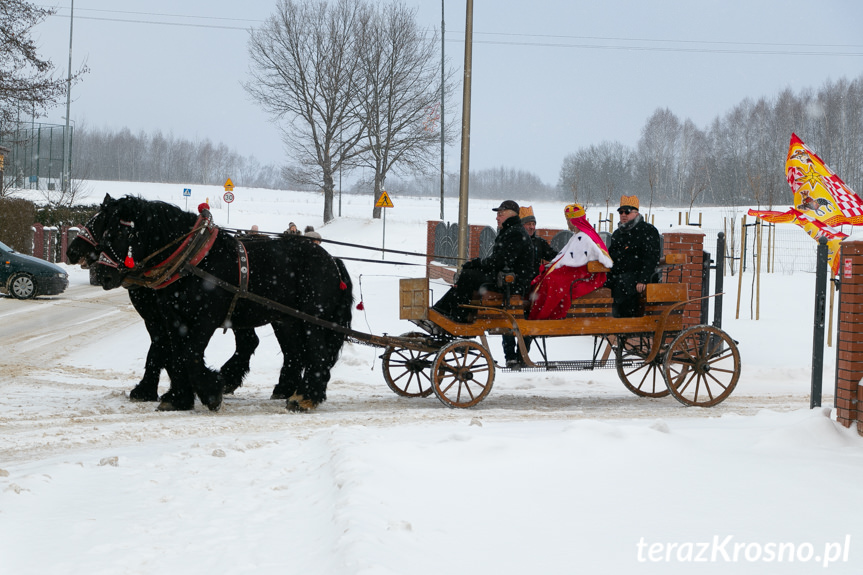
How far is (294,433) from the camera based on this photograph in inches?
225

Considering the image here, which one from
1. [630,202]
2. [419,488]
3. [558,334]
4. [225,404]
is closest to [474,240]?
[630,202]

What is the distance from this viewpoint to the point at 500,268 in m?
7.55

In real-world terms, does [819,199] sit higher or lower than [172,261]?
higher

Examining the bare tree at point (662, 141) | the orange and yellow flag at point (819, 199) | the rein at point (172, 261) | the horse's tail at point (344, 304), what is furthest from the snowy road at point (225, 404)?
the bare tree at point (662, 141)

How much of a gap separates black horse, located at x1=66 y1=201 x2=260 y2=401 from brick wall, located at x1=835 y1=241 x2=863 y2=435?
195 inches

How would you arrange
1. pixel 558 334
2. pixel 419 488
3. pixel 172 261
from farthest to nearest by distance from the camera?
pixel 558 334
pixel 172 261
pixel 419 488

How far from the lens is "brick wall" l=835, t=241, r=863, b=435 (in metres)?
5.48

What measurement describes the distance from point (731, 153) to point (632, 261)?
61335mm

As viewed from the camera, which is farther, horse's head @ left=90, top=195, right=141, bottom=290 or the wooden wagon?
the wooden wagon

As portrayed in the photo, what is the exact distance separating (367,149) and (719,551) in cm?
3909

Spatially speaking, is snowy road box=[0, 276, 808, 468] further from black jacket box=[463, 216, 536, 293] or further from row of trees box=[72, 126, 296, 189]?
row of trees box=[72, 126, 296, 189]

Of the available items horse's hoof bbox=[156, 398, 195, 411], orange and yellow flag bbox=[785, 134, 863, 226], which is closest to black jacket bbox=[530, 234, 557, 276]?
orange and yellow flag bbox=[785, 134, 863, 226]

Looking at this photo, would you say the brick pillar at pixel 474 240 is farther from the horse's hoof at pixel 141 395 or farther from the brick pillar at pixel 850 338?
the brick pillar at pixel 850 338

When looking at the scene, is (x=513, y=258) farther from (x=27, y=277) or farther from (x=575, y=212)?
(x=27, y=277)
